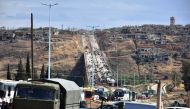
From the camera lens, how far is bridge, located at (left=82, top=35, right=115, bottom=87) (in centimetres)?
10512

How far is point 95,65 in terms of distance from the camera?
117500 millimetres

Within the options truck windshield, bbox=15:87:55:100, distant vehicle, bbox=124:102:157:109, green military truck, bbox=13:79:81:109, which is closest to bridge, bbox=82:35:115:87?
distant vehicle, bbox=124:102:157:109

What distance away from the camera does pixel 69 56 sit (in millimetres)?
141625

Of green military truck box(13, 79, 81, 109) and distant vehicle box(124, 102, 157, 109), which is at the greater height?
green military truck box(13, 79, 81, 109)

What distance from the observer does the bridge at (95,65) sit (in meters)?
105

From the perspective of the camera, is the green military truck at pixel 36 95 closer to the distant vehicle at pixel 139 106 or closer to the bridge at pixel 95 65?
the distant vehicle at pixel 139 106

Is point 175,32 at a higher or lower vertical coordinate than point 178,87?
higher

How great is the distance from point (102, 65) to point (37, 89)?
10183 centimetres

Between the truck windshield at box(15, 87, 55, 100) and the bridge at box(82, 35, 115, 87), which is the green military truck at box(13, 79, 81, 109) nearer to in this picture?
the truck windshield at box(15, 87, 55, 100)

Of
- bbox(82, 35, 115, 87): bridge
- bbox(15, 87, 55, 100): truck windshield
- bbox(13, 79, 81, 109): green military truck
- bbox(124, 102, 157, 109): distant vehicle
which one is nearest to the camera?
bbox(13, 79, 81, 109): green military truck

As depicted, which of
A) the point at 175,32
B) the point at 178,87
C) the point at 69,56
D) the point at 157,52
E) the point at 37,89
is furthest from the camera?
the point at 175,32

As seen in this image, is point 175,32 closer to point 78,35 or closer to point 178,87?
point 78,35

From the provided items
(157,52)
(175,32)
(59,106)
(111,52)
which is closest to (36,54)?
(111,52)

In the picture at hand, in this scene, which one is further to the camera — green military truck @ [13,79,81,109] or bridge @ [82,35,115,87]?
bridge @ [82,35,115,87]
